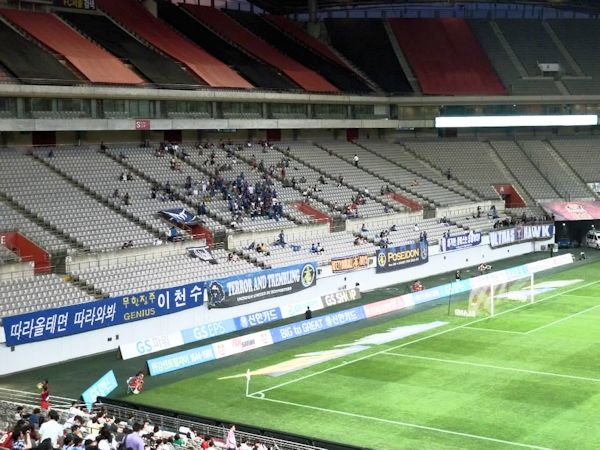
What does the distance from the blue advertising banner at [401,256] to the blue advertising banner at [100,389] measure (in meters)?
25.1

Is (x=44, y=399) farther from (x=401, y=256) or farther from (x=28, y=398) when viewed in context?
(x=401, y=256)

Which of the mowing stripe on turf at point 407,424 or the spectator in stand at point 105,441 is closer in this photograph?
the spectator in stand at point 105,441

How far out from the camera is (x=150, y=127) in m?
61.0

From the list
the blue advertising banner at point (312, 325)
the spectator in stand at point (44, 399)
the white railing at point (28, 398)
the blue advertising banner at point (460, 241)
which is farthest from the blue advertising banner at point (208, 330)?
the blue advertising banner at point (460, 241)

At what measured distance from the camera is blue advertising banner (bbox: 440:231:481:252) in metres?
63.8

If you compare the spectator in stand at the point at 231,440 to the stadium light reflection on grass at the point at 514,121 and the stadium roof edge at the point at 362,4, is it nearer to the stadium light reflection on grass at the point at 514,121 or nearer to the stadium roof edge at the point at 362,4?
the stadium light reflection on grass at the point at 514,121

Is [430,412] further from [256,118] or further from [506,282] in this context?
[256,118]

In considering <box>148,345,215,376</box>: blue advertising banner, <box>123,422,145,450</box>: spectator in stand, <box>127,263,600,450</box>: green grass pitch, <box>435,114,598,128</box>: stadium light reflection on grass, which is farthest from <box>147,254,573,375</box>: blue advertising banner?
<box>435,114,598,128</box>: stadium light reflection on grass

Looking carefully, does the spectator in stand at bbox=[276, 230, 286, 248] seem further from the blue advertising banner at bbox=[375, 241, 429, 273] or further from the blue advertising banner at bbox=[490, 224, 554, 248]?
the blue advertising banner at bbox=[490, 224, 554, 248]

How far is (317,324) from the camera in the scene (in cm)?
4584

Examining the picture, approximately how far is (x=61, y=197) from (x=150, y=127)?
1224 centimetres

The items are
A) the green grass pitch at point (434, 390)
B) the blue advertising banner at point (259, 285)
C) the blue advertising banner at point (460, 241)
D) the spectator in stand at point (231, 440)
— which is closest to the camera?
the spectator in stand at point (231, 440)

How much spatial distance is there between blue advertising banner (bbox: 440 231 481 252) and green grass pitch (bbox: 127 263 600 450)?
16.8 m

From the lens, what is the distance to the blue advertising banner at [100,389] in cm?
3163
